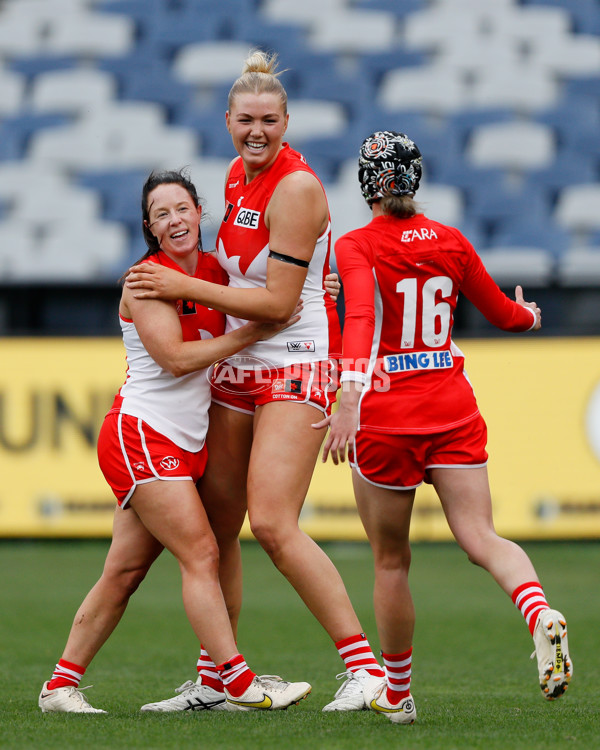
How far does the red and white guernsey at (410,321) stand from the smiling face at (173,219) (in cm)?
61

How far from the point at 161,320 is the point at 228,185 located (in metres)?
0.69

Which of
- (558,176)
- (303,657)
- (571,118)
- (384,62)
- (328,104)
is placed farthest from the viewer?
(384,62)

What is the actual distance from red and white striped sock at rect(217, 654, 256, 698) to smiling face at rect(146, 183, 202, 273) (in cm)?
151

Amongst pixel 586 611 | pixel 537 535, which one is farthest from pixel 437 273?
pixel 537 535

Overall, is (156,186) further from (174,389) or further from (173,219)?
(174,389)

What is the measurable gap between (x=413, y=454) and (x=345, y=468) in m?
5.41

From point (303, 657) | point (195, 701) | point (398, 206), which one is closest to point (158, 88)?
point (303, 657)

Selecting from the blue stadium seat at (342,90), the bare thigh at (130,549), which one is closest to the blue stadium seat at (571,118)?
the blue stadium seat at (342,90)

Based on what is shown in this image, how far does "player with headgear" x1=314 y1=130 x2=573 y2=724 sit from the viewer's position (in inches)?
155

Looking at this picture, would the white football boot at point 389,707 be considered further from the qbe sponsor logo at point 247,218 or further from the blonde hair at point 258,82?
the blonde hair at point 258,82

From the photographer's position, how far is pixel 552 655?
347 cm

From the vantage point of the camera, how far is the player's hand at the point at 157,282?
13.5 ft

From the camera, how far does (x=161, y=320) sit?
414cm

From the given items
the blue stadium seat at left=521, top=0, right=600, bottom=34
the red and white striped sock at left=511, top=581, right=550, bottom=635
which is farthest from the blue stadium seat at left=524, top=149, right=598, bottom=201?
the red and white striped sock at left=511, top=581, right=550, bottom=635
